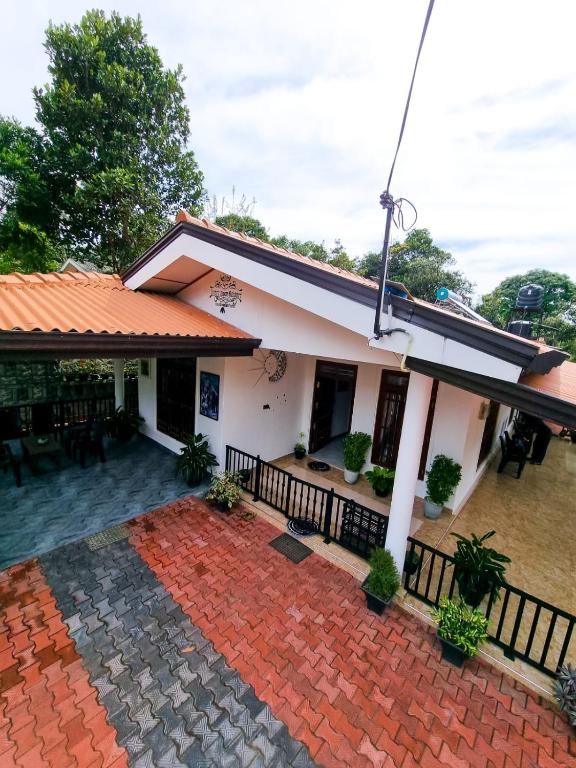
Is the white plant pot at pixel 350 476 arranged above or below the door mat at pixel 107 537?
above

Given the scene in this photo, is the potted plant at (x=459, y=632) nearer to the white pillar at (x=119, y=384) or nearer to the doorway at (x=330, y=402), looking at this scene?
the doorway at (x=330, y=402)

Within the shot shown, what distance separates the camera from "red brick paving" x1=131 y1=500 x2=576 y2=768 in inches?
112

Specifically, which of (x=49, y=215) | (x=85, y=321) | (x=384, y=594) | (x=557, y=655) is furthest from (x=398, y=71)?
(x=49, y=215)

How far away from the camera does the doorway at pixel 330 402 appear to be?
26.8ft

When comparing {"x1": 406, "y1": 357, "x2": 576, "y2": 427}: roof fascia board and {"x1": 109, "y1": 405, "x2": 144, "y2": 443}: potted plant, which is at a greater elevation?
{"x1": 406, "y1": 357, "x2": 576, "y2": 427}: roof fascia board

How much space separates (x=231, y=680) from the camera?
323 centimetres

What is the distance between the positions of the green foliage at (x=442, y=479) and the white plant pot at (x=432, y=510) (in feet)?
0.27

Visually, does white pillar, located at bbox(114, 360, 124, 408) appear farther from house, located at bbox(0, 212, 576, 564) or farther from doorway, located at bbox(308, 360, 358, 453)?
doorway, located at bbox(308, 360, 358, 453)

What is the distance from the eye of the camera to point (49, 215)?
1377 centimetres

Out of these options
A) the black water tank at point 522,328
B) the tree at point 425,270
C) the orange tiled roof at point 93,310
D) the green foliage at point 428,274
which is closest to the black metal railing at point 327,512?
the orange tiled roof at point 93,310

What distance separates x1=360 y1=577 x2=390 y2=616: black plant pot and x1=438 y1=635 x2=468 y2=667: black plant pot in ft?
2.27

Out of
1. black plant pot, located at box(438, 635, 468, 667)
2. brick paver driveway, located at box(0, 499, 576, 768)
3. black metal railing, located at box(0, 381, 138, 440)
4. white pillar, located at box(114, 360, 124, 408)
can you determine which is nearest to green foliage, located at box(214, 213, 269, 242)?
white pillar, located at box(114, 360, 124, 408)

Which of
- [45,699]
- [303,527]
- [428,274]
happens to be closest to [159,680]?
[45,699]

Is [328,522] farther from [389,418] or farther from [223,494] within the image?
[389,418]
